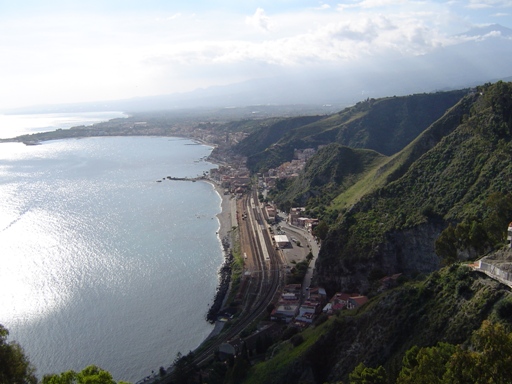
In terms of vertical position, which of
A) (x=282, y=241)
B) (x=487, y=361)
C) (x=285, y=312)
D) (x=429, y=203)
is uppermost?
(x=487, y=361)

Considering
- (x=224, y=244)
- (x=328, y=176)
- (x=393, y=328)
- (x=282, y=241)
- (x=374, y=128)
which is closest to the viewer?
(x=393, y=328)

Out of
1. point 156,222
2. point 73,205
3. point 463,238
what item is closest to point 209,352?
point 463,238

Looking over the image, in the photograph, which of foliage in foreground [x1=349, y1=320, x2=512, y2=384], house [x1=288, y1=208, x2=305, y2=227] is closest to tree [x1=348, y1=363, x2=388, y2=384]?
foliage in foreground [x1=349, y1=320, x2=512, y2=384]

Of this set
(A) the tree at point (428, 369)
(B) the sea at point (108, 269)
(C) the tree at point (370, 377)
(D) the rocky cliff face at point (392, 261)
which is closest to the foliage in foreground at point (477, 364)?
(A) the tree at point (428, 369)

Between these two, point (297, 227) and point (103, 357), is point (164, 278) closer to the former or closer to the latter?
point (103, 357)

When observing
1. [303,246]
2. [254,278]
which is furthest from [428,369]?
[303,246]

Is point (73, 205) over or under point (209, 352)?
over

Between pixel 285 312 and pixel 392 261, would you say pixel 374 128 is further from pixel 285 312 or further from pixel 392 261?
pixel 285 312

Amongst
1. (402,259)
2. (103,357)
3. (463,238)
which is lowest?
(103,357)

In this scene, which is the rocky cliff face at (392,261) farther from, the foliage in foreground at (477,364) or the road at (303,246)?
the foliage in foreground at (477,364)
